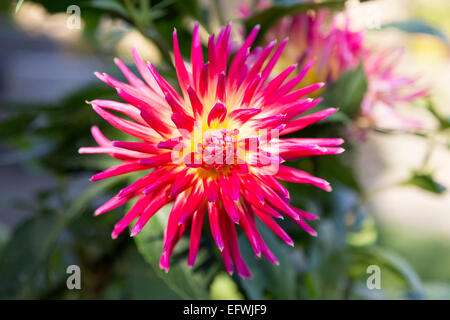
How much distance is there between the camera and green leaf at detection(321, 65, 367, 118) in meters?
0.31

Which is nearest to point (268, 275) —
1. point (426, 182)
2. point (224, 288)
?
point (224, 288)

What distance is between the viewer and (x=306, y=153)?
8.7 inches

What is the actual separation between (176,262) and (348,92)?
0.53ft

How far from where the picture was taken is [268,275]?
12.9 inches

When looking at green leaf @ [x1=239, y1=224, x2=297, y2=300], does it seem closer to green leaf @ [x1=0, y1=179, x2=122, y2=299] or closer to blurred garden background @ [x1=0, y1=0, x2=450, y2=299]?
blurred garden background @ [x1=0, y1=0, x2=450, y2=299]

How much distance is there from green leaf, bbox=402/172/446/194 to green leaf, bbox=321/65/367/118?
82 mm

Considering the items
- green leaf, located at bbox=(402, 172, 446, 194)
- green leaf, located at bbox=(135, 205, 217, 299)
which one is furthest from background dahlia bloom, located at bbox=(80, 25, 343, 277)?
green leaf, located at bbox=(402, 172, 446, 194)

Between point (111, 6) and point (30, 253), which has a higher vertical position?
point (111, 6)

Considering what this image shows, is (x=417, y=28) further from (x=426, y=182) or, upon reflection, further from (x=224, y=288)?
(x=224, y=288)

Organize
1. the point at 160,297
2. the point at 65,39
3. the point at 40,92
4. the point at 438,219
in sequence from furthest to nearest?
the point at 65,39
the point at 40,92
the point at 438,219
the point at 160,297

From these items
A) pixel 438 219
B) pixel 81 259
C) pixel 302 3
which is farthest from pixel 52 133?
pixel 438 219
